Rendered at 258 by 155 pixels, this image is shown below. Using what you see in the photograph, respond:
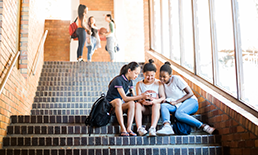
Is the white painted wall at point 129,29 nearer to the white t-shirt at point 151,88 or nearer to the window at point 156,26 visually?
the window at point 156,26

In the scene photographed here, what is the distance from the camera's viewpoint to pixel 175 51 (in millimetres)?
6734

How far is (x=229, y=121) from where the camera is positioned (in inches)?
144

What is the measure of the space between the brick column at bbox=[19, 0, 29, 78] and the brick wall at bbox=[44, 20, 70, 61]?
643 cm

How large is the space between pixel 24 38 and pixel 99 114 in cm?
214

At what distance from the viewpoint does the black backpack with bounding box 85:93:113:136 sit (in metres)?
3.99

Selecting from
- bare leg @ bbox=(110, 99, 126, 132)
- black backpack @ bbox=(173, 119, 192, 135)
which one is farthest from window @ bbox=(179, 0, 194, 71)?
bare leg @ bbox=(110, 99, 126, 132)

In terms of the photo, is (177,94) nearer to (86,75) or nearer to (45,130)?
(45,130)

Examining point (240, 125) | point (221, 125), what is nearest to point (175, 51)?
point (221, 125)

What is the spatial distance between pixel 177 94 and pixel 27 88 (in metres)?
2.58

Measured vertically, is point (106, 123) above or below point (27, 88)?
below

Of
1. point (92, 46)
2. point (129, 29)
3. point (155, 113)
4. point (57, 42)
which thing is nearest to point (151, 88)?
point (155, 113)

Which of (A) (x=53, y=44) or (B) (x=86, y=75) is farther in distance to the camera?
(A) (x=53, y=44)

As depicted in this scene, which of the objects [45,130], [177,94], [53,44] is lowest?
[45,130]

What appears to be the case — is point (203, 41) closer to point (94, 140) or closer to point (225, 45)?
point (225, 45)
